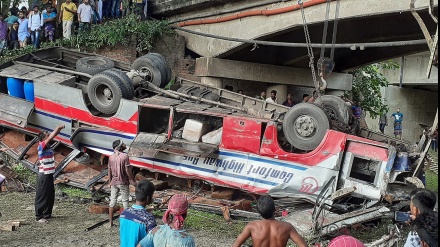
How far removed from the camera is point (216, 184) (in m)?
9.44

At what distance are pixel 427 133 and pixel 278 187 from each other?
2475mm

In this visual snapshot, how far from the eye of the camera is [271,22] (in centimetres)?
1387

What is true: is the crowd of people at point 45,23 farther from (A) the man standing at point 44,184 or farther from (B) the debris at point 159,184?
(A) the man standing at point 44,184

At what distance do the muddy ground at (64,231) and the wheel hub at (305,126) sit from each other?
2079mm

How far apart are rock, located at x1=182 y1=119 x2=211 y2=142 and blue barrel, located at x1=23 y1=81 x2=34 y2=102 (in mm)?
3592

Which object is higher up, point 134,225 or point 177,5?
point 177,5

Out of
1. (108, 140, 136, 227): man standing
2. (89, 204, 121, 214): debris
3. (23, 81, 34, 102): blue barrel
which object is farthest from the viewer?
(23, 81, 34, 102): blue barrel

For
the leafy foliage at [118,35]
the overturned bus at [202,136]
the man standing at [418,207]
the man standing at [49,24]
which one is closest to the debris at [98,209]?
the overturned bus at [202,136]

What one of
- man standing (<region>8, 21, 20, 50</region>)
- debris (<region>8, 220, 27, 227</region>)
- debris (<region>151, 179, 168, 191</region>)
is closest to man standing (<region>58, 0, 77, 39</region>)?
man standing (<region>8, 21, 20, 50</region>)

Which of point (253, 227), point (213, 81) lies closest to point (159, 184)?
point (253, 227)

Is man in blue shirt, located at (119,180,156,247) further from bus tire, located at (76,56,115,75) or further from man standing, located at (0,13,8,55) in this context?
man standing, located at (0,13,8,55)

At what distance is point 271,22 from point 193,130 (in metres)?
5.25

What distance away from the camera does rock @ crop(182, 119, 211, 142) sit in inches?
383

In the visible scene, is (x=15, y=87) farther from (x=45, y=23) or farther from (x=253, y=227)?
(x=253, y=227)
